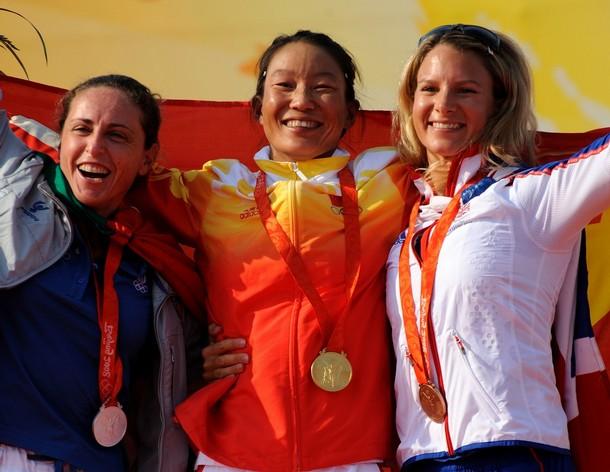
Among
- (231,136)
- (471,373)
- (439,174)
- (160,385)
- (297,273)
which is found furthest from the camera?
(231,136)

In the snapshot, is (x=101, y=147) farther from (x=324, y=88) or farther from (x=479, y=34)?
(x=479, y=34)

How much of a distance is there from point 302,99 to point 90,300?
1.09 m

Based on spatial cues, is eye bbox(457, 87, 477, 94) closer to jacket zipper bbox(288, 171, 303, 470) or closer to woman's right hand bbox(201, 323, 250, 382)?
jacket zipper bbox(288, 171, 303, 470)

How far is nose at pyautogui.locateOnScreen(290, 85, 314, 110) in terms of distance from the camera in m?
3.23

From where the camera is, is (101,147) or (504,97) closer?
(101,147)

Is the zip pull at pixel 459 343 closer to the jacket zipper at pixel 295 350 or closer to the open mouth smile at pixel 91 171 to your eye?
the jacket zipper at pixel 295 350

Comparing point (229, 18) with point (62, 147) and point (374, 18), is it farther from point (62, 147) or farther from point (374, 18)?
point (62, 147)

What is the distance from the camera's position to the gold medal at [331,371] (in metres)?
2.74

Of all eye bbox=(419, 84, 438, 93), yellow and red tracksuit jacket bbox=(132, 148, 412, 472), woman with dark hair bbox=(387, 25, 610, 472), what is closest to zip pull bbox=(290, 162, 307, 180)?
yellow and red tracksuit jacket bbox=(132, 148, 412, 472)

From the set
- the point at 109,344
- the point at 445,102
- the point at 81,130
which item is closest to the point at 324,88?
the point at 445,102

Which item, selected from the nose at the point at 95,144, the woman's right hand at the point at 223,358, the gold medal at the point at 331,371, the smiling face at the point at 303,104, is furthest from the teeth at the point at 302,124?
the gold medal at the point at 331,371

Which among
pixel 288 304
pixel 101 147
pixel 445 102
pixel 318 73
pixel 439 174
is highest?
pixel 318 73

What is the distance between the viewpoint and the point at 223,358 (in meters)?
2.95

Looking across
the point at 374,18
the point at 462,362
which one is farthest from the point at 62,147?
the point at 374,18
